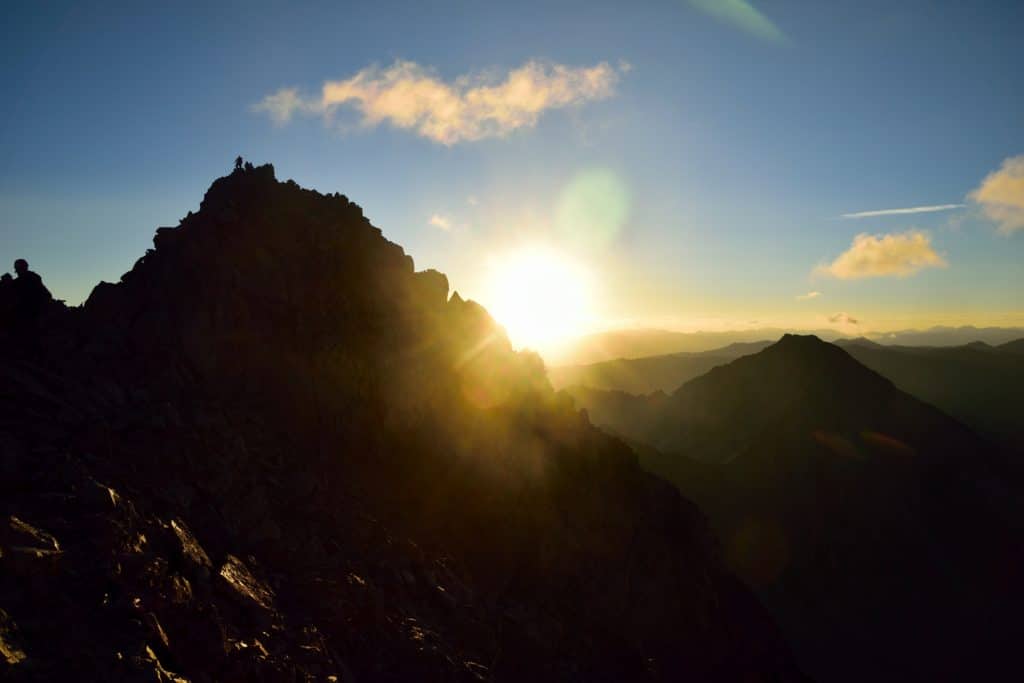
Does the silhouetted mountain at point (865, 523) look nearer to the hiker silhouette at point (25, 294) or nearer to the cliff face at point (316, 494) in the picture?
the cliff face at point (316, 494)

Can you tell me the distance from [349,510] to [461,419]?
14330mm

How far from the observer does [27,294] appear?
99.1 ft

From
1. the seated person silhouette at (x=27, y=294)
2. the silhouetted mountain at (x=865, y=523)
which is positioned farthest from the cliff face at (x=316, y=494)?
the silhouetted mountain at (x=865, y=523)

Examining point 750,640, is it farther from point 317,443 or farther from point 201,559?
point 201,559

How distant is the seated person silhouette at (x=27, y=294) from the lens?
29.2 m

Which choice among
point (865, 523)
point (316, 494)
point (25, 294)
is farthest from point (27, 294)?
point (865, 523)

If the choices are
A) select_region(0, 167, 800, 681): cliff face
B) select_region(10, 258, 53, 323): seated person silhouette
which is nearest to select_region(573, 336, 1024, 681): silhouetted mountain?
select_region(0, 167, 800, 681): cliff face

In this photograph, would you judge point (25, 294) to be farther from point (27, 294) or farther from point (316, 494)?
point (316, 494)

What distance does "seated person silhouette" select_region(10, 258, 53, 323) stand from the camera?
29.2 metres

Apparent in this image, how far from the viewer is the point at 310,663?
2219 cm

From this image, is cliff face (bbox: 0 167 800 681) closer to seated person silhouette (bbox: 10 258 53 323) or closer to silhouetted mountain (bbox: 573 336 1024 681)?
seated person silhouette (bbox: 10 258 53 323)

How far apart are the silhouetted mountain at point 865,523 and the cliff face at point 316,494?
71.8m

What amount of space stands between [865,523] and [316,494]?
14675 centimetres

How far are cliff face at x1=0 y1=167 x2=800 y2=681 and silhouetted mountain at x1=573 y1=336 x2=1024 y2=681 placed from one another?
71.8 metres
